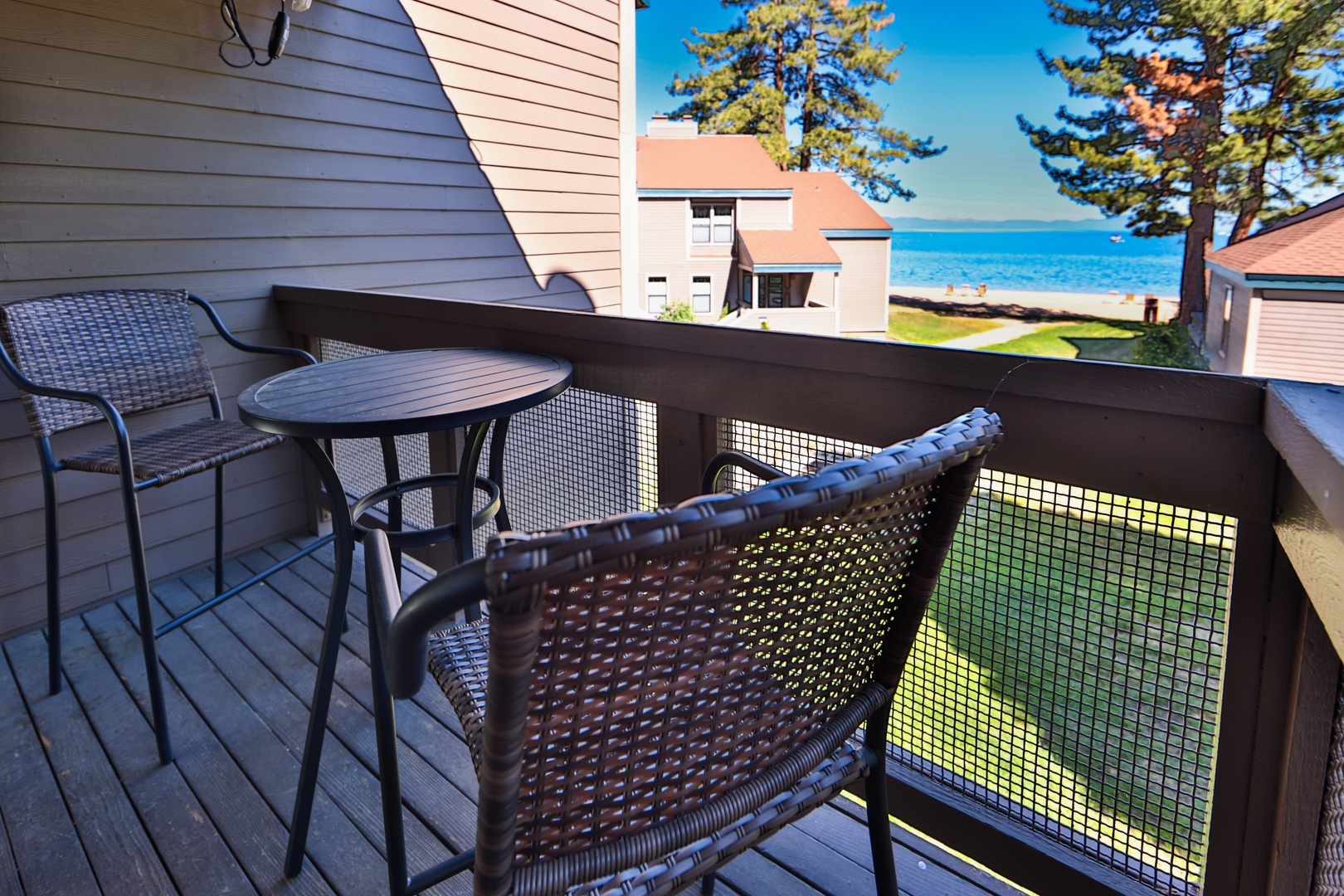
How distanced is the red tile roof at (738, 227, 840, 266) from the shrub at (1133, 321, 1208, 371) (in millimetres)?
7422

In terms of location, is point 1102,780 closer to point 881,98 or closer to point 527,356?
point 527,356

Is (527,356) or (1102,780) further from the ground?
(527,356)

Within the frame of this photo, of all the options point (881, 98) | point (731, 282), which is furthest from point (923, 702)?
point (881, 98)

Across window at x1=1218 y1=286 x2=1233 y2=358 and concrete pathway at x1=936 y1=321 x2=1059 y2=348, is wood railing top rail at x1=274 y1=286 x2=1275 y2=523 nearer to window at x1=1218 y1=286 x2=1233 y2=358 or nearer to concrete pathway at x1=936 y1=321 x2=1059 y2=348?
window at x1=1218 y1=286 x2=1233 y2=358

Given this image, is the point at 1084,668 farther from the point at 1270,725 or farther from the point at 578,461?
the point at 578,461

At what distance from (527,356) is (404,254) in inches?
68.7

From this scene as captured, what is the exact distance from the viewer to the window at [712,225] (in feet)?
60.6

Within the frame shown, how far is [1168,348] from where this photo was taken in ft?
62.9

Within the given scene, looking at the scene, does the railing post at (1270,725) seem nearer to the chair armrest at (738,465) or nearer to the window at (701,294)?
the chair armrest at (738,465)

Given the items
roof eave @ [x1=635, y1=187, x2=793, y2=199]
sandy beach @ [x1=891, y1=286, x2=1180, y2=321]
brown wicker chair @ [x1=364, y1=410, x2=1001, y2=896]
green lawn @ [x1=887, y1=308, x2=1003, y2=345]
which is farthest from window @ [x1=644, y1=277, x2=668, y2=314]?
brown wicker chair @ [x1=364, y1=410, x2=1001, y2=896]

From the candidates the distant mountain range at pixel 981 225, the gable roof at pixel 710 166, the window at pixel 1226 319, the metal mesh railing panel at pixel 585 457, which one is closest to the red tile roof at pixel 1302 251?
the window at pixel 1226 319

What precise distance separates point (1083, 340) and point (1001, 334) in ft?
9.43

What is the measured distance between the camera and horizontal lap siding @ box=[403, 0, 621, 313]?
3461 mm

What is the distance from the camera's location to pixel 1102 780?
114cm
